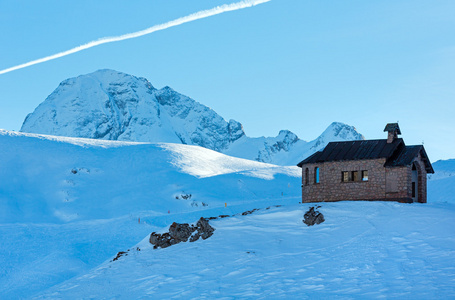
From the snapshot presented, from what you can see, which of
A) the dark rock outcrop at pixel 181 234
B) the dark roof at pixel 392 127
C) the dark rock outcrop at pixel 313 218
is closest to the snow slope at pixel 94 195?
the dark rock outcrop at pixel 181 234

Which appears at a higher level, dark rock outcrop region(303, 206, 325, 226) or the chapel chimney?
the chapel chimney

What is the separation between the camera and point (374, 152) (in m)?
37.8

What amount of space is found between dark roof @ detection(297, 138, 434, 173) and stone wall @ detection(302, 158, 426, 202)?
1.10 ft

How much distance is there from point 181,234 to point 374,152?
15.2 meters

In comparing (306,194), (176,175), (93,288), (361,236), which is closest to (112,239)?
(306,194)

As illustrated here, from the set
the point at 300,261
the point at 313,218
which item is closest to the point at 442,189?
the point at 313,218

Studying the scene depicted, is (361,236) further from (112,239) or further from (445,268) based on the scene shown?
(112,239)

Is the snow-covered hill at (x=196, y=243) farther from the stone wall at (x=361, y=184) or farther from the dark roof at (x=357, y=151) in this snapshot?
the dark roof at (x=357, y=151)

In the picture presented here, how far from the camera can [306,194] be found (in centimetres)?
4000

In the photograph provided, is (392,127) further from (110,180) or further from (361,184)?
(110,180)

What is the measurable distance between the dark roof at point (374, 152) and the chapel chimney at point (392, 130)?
0.91ft

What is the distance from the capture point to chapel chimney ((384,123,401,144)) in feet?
127

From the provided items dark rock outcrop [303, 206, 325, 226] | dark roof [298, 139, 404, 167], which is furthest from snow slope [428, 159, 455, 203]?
dark rock outcrop [303, 206, 325, 226]

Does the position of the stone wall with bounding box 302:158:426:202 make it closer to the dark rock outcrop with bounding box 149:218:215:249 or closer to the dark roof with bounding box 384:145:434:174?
the dark roof with bounding box 384:145:434:174
